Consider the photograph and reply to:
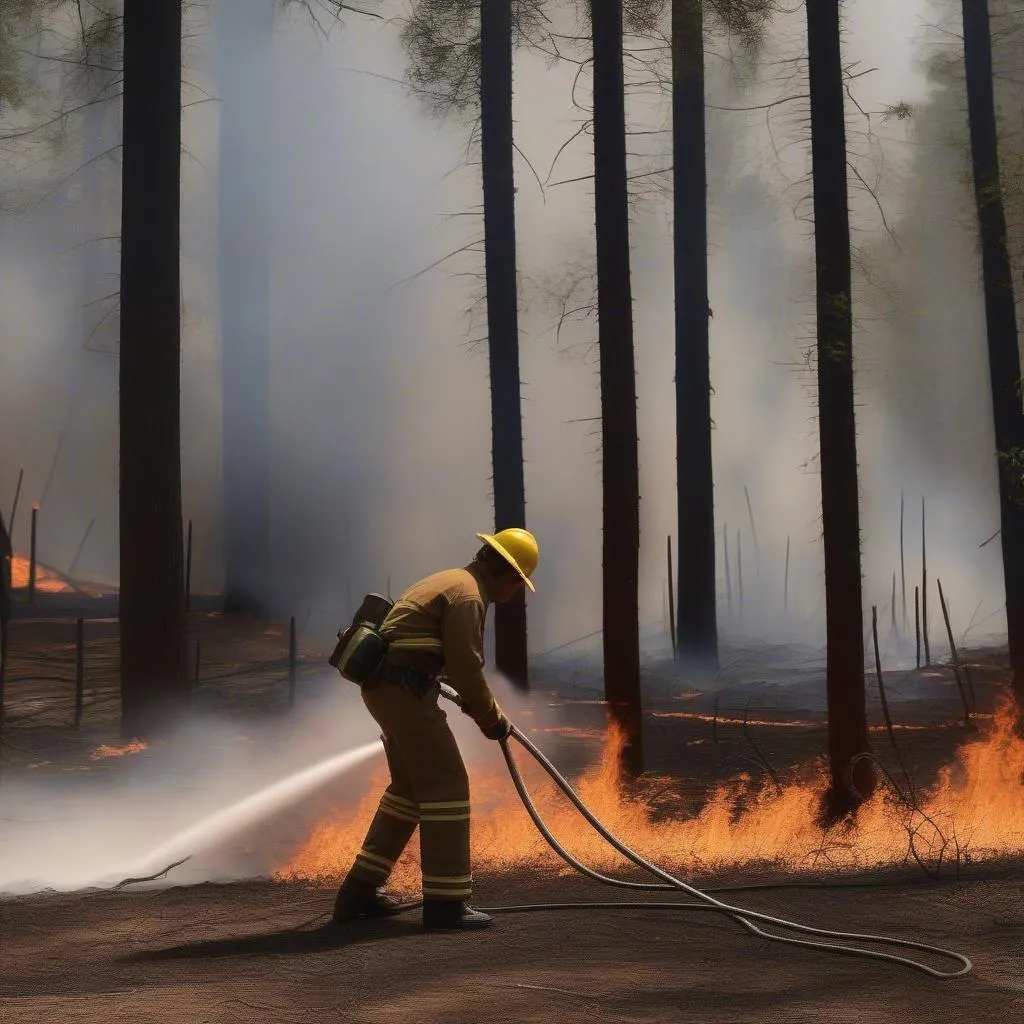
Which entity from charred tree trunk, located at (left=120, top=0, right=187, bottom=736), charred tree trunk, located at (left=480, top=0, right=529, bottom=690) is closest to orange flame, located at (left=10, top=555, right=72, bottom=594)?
charred tree trunk, located at (left=480, top=0, right=529, bottom=690)

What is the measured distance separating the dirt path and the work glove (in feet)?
3.10

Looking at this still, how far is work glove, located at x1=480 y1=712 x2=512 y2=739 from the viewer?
6324mm

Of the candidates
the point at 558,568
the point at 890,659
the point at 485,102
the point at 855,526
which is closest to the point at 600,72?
the point at 485,102

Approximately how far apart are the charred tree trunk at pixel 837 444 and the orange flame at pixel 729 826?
1.71ft

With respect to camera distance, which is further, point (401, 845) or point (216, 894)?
point (216, 894)

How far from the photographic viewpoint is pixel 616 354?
1118cm

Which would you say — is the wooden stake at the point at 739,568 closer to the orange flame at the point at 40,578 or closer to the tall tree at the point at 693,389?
the tall tree at the point at 693,389

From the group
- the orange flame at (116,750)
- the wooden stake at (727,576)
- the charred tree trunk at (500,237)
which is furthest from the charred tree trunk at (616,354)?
the wooden stake at (727,576)

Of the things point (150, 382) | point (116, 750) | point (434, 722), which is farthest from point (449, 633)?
point (116, 750)

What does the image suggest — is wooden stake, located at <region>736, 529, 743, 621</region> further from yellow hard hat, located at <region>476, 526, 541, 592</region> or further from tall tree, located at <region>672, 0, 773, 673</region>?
yellow hard hat, located at <region>476, 526, 541, 592</region>

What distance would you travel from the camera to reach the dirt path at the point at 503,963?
4.85 m

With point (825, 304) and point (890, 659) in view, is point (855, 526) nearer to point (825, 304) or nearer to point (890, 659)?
point (825, 304)

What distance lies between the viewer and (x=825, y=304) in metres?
9.87

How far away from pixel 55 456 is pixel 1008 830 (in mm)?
Answer: 20662
